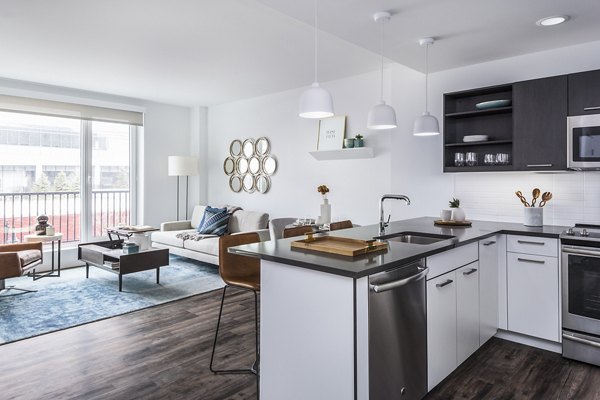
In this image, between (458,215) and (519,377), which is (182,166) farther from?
(519,377)

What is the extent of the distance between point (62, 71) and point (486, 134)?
5.08 metres

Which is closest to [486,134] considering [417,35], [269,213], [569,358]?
[417,35]

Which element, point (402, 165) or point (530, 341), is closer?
point (530, 341)

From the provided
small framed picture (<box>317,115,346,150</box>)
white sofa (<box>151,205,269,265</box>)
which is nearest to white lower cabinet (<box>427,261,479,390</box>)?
small framed picture (<box>317,115,346,150</box>)

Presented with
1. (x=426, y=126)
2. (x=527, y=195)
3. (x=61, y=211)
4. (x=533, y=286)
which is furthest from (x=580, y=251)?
(x=61, y=211)

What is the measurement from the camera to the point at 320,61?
4.41 metres

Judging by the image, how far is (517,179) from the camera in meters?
3.63

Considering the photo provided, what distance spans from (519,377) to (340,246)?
1618mm

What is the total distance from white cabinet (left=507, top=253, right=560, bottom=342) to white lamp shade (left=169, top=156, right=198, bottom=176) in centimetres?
513

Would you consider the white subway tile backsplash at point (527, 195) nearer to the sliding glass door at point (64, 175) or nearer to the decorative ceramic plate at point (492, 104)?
the decorative ceramic plate at point (492, 104)

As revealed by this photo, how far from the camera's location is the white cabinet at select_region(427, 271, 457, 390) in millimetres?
2236

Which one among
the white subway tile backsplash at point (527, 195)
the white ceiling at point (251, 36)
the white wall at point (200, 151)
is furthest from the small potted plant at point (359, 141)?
the white wall at point (200, 151)

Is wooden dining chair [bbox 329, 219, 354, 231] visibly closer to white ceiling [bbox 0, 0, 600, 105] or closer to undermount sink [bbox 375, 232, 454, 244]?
undermount sink [bbox 375, 232, 454, 244]

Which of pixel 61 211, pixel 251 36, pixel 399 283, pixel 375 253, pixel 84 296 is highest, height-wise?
pixel 251 36
